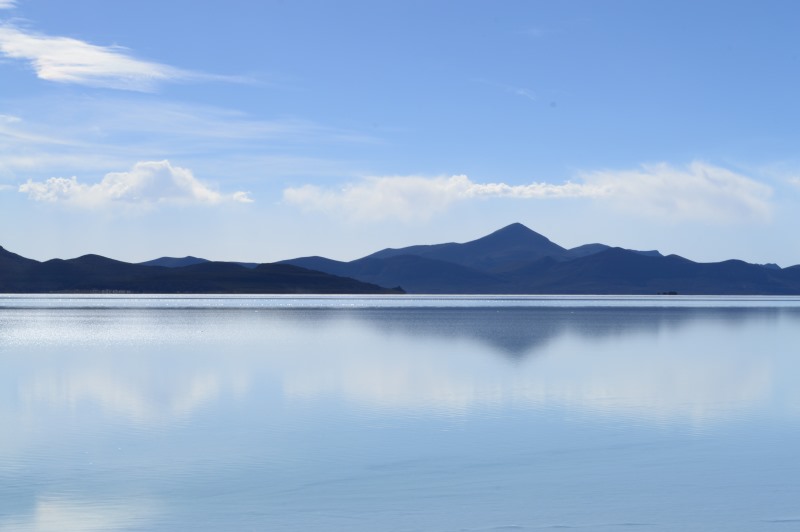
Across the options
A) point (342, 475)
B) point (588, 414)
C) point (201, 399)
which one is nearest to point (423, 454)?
point (342, 475)

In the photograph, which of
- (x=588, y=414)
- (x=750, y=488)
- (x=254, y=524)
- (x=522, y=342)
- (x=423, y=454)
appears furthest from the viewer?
(x=522, y=342)

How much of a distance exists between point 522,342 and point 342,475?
3974 cm

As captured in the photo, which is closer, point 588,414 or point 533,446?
point 533,446

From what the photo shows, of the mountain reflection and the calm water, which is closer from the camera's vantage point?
the calm water

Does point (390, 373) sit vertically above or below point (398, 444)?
above

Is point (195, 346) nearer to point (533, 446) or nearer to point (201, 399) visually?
point (201, 399)

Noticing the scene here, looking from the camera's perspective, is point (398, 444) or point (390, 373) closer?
point (398, 444)

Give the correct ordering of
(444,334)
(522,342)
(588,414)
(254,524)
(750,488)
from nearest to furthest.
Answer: (254,524)
(750,488)
(588,414)
(522,342)
(444,334)

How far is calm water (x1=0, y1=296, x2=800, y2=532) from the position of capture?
1467cm

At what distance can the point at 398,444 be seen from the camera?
68.2 feet

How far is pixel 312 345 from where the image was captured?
54.4 m

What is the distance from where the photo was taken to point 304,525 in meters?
13.9

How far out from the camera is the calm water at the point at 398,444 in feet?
48.1

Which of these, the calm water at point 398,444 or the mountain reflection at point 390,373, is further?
the mountain reflection at point 390,373
